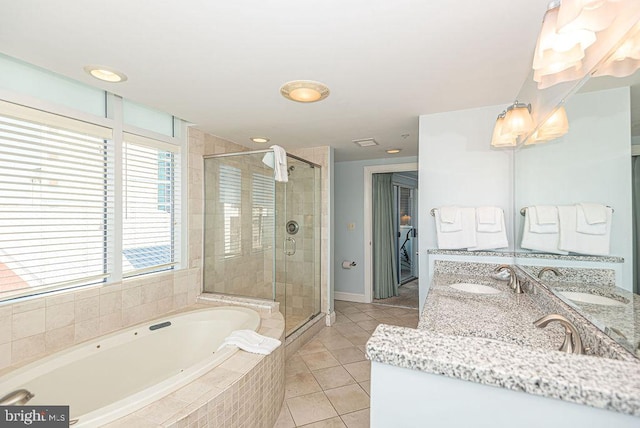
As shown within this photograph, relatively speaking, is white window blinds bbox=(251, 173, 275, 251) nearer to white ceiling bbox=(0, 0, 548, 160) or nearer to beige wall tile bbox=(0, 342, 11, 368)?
white ceiling bbox=(0, 0, 548, 160)

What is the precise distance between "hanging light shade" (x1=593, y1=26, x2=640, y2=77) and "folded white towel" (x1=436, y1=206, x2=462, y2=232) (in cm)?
139

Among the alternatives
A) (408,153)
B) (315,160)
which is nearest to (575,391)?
(315,160)

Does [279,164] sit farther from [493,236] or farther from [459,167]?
[493,236]

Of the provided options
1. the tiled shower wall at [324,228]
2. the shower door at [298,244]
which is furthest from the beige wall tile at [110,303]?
the tiled shower wall at [324,228]

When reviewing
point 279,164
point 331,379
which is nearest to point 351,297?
point 331,379

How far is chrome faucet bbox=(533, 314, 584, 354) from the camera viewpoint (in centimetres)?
94

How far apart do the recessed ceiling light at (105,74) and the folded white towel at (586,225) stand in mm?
2534

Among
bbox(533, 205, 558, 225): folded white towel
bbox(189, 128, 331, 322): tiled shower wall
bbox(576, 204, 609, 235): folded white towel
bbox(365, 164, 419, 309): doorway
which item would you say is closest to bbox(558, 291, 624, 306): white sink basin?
bbox(576, 204, 609, 235): folded white towel

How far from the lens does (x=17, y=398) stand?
4.96 feet

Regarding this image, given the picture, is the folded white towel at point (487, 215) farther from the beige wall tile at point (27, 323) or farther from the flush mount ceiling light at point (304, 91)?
the beige wall tile at point (27, 323)

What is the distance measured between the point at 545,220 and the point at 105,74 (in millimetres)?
2698

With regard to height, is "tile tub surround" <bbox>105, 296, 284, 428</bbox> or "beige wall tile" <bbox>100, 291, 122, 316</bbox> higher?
"beige wall tile" <bbox>100, 291, 122, 316</bbox>

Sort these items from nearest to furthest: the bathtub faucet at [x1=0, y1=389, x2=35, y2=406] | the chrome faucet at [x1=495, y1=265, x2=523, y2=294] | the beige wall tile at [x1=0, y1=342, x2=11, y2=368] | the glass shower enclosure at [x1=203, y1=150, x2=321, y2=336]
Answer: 1. the bathtub faucet at [x1=0, y1=389, x2=35, y2=406]
2. the beige wall tile at [x1=0, y1=342, x2=11, y2=368]
3. the chrome faucet at [x1=495, y1=265, x2=523, y2=294]
4. the glass shower enclosure at [x1=203, y1=150, x2=321, y2=336]

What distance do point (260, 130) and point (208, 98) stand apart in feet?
2.89
